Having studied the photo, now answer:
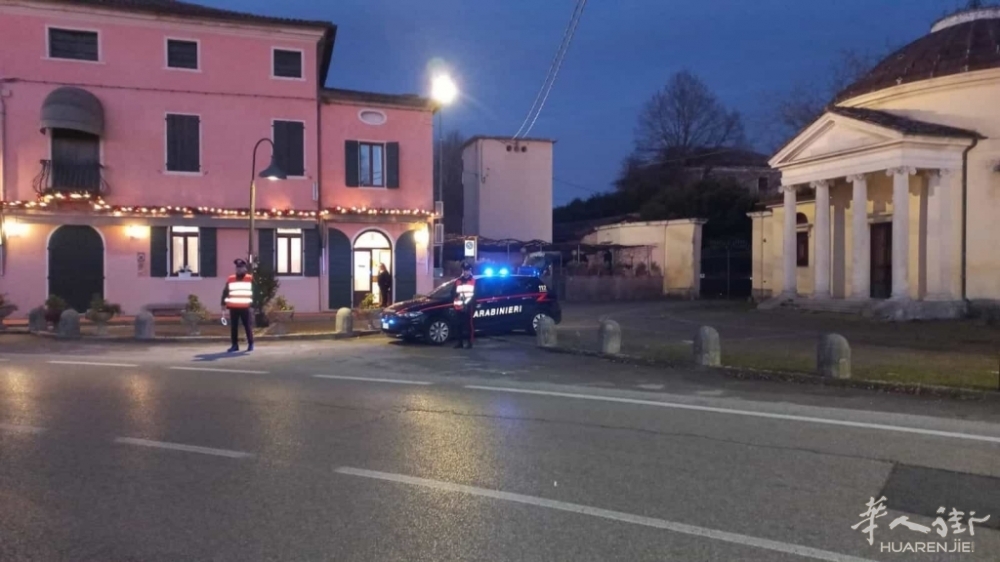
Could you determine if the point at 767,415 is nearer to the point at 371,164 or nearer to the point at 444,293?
the point at 444,293

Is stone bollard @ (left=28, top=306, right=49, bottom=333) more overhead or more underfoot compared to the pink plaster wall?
more underfoot

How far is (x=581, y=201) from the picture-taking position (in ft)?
230

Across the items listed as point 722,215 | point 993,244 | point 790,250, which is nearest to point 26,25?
point 790,250

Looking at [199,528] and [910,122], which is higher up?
[910,122]

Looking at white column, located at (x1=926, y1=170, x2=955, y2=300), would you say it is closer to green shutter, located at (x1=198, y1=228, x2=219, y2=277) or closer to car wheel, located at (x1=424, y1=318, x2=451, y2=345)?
car wheel, located at (x1=424, y1=318, x2=451, y2=345)

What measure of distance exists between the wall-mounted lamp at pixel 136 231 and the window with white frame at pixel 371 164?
22.6ft

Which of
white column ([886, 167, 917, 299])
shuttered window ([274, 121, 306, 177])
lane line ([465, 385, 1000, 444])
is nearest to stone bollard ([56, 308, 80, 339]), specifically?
shuttered window ([274, 121, 306, 177])

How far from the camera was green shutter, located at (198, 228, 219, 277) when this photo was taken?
2659cm

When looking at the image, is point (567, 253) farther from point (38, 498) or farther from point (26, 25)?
point (38, 498)

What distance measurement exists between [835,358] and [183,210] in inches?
796

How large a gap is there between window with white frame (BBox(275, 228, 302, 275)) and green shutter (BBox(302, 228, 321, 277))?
0.21 m

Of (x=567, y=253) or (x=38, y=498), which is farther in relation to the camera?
(x=567, y=253)

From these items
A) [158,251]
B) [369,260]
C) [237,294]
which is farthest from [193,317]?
[369,260]

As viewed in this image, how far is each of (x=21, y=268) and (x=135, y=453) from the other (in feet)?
67.4
